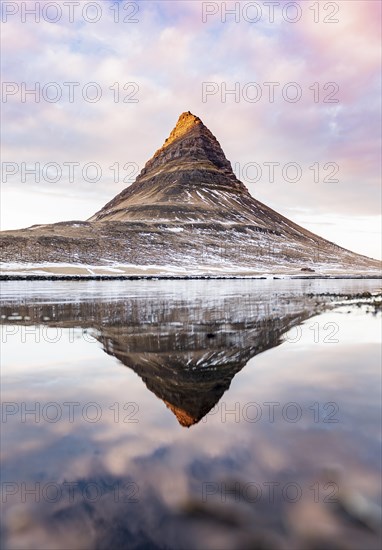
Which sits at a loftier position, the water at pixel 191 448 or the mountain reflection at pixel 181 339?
the mountain reflection at pixel 181 339

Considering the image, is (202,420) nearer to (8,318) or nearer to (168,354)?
(168,354)

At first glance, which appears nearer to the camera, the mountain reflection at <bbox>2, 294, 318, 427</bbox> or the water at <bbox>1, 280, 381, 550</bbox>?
the water at <bbox>1, 280, 381, 550</bbox>

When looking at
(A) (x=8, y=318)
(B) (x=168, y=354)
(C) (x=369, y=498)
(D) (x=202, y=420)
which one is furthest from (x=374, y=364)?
(A) (x=8, y=318)

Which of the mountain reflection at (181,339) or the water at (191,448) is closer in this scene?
the water at (191,448)

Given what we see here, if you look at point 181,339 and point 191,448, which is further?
point 181,339

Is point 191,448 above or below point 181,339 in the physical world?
below
